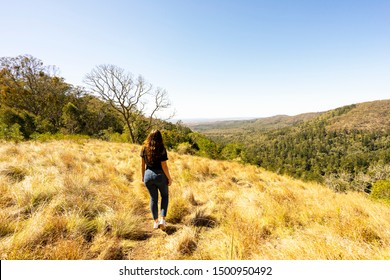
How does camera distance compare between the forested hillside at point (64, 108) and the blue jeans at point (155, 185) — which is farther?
the forested hillside at point (64, 108)

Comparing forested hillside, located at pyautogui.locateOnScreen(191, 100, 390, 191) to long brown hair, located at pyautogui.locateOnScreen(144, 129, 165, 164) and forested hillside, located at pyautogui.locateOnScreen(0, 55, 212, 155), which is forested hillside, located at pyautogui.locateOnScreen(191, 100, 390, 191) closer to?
forested hillside, located at pyautogui.locateOnScreen(0, 55, 212, 155)

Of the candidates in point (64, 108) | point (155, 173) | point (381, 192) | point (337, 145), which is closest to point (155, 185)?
point (155, 173)

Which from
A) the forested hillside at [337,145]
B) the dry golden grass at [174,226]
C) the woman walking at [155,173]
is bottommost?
the forested hillside at [337,145]

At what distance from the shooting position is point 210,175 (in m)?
7.21

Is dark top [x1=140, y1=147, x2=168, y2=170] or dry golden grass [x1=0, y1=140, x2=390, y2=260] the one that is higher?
dark top [x1=140, y1=147, x2=168, y2=170]

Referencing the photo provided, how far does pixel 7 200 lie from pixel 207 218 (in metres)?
3.76

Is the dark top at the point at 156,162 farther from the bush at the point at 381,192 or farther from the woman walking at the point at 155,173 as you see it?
the bush at the point at 381,192

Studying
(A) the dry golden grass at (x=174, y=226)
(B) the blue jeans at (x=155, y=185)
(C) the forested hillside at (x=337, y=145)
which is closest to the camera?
(A) the dry golden grass at (x=174, y=226)

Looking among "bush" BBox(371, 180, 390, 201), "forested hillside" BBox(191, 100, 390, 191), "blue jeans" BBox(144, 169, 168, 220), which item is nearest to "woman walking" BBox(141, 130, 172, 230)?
"blue jeans" BBox(144, 169, 168, 220)

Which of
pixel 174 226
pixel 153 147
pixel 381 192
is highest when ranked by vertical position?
pixel 153 147

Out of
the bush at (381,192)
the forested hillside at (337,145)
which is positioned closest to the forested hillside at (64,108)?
the bush at (381,192)

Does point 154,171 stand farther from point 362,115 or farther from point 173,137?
point 362,115

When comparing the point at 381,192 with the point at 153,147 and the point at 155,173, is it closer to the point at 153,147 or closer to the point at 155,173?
the point at 155,173
